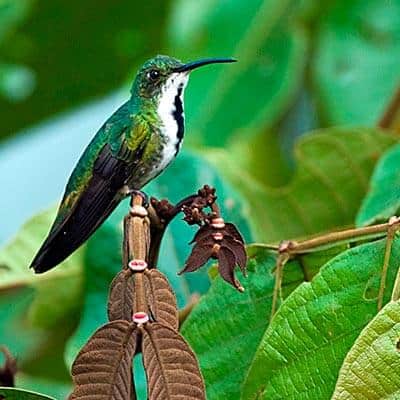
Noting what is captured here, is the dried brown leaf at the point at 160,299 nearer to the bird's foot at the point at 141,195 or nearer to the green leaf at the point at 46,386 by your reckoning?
the bird's foot at the point at 141,195

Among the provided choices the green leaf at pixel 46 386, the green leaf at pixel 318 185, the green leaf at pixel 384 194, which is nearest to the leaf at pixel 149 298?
the green leaf at pixel 384 194

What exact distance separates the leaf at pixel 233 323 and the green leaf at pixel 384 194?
12 centimetres

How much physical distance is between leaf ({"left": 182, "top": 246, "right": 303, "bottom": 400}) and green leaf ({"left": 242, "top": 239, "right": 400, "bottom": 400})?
5 centimetres

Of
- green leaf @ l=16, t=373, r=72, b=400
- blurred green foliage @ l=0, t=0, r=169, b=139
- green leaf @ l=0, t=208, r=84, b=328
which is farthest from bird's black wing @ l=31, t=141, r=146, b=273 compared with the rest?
blurred green foliage @ l=0, t=0, r=169, b=139

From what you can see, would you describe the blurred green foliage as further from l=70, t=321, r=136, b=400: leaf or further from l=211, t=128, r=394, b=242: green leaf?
l=70, t=321, r=136, b=400: leaf

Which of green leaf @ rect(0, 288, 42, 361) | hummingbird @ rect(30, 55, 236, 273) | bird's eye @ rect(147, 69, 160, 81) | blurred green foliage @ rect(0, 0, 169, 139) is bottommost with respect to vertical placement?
hummingbird @ rect(30, 55, 236, 273)

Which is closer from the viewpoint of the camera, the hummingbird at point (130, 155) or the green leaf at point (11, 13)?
the hummingbird at point (130, 155)

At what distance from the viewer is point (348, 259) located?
0.56 metres

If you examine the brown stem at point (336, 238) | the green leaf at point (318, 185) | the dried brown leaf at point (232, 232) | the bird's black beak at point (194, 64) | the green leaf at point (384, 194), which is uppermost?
the green leaf at point (318, 185)

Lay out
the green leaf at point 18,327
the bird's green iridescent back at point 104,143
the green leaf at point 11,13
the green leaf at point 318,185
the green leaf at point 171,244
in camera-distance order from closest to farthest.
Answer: the bird's green iridescent back at point 104,143 → the green leaf at point 171,244 → the green leaf at point 318,185 → the green leaf at point 18,327 → the green leaf at point 11,13

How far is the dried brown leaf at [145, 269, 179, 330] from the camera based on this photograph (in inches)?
A: 18.3

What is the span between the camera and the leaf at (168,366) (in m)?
0.45

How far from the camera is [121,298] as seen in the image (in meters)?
0.48

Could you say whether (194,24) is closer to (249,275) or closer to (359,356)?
(249,275)
